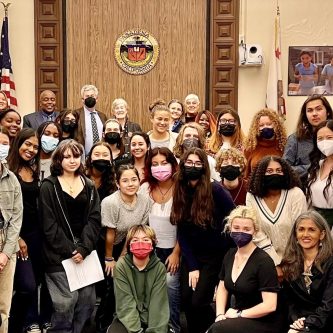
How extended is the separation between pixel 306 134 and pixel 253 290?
164cm

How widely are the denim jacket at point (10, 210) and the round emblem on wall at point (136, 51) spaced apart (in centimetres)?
442

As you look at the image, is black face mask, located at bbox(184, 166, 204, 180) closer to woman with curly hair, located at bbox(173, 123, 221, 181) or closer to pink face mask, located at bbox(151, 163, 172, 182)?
pink face mask, located at bbox(151, 163, 172, 182)

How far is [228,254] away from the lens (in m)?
4.80

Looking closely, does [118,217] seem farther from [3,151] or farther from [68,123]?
[68,123]

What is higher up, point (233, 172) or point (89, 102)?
point (89, 102)

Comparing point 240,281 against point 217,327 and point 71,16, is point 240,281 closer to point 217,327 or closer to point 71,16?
point 217,327

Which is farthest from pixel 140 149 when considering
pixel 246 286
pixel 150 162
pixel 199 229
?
pixel 246 286

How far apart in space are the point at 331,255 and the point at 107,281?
186 cm

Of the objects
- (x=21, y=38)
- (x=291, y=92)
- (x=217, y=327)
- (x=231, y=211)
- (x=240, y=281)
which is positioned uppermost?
(x=21, y=38)

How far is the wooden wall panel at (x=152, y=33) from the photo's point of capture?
8.84 metres

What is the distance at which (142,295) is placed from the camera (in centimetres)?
487

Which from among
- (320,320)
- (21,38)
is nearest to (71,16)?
(21,38)

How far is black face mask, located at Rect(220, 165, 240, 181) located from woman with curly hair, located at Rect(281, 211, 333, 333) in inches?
33.9

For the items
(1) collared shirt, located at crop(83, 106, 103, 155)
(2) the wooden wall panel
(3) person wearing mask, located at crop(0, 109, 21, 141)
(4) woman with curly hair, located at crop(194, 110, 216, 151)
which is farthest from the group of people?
(2) the wooden wall panel
